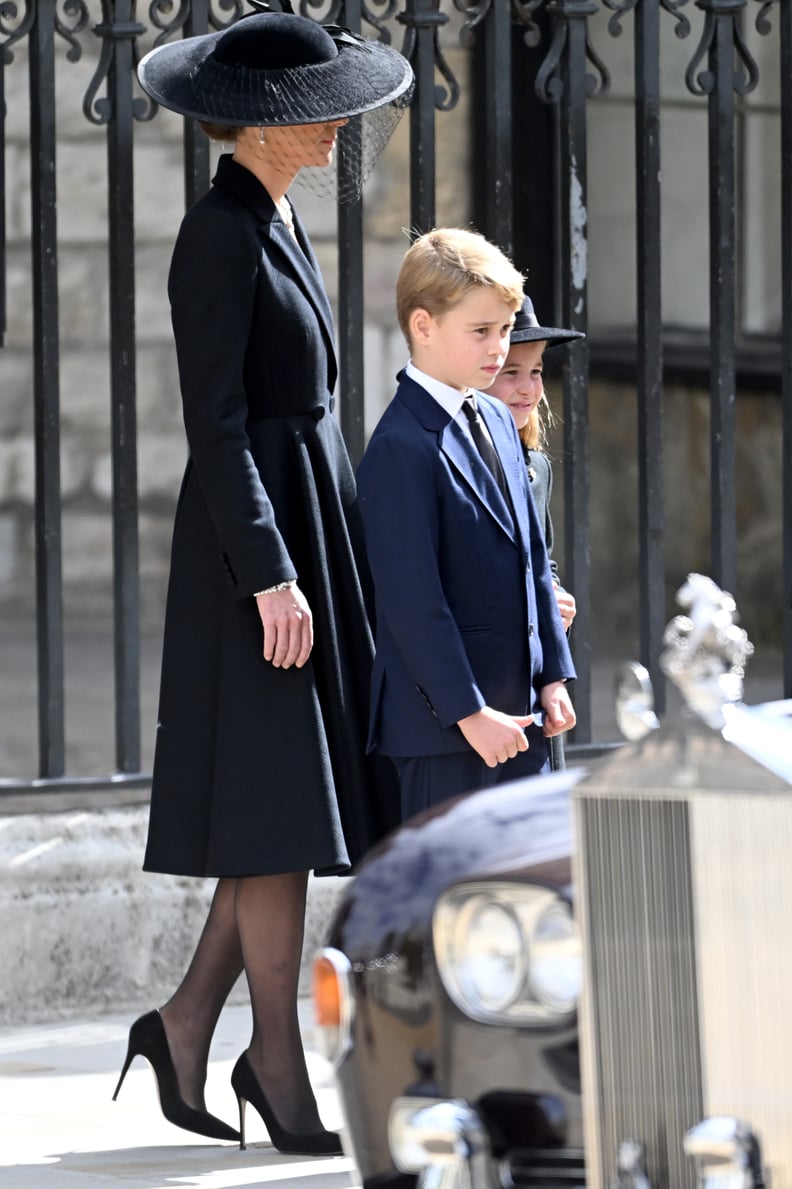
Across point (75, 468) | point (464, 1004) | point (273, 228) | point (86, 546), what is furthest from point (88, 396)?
point (464, 1004)

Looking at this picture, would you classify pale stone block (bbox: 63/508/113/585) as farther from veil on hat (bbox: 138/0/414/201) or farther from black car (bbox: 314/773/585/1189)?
black car (bbox: 314/773/585/1189)

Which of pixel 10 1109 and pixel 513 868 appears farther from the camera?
pixel 10 1109

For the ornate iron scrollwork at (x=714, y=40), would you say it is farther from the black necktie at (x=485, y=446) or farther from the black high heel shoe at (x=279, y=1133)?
the black high heel shoe at (x=279, y=1133)

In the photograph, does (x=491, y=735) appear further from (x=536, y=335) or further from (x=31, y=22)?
(x=31, y=22)

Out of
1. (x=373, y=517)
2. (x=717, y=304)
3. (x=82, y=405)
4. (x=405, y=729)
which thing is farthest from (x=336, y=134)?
(x=82, y=405)

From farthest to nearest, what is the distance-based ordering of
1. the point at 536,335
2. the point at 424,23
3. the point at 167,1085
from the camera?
1. the point at 424,23
2. the point at 536,335
3. the point at 167,1085

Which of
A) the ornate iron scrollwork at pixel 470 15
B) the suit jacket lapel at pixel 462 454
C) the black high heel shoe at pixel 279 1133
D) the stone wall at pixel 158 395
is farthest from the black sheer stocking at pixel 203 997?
the stone wall at pixel 158 395

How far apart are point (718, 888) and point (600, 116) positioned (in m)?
7.58

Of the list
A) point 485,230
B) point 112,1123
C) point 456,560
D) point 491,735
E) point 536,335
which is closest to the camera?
point 491,735

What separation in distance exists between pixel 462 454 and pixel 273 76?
0.78 m

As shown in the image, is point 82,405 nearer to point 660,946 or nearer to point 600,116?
point 600,116

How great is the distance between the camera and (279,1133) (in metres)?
3.92

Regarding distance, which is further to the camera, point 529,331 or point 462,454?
point 529,331

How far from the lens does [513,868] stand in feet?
8.24
